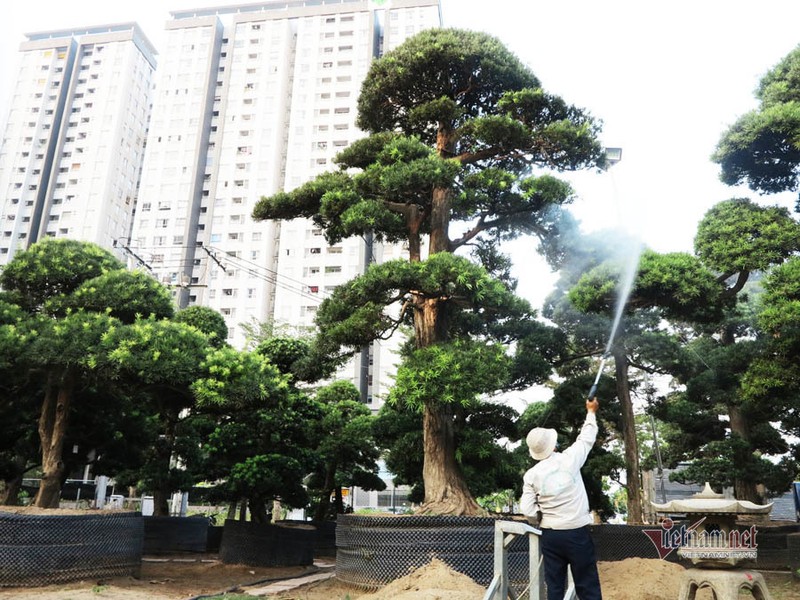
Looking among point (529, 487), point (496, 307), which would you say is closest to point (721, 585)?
point (529, 487)

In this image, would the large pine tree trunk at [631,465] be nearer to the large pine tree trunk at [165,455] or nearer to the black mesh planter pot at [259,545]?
the black mesh planter pot at [259,545]

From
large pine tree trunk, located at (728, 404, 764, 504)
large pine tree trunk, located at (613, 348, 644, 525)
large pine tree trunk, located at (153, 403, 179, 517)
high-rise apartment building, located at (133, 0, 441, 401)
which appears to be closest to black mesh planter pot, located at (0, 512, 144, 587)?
large pine tree trunk, located at (153, 403, 179, 517)

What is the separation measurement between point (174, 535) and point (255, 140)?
3695cm

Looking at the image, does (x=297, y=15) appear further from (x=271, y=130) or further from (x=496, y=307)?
(x=496, y=307)

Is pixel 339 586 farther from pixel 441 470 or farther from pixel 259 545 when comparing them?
pixel 259 545

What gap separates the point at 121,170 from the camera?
162ft

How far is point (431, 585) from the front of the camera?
226 inches

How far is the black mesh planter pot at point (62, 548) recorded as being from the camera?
6.18 meters

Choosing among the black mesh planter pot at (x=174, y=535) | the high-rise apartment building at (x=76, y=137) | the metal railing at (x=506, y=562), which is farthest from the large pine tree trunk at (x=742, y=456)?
the high-rise apartment building at (x=76, y=137)

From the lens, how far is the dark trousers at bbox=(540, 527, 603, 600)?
3462 mm

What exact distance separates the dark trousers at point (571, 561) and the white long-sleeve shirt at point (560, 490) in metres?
0.06

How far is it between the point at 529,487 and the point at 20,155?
57926 millimetres

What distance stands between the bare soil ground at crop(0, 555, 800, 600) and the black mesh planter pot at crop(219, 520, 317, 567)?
287mm

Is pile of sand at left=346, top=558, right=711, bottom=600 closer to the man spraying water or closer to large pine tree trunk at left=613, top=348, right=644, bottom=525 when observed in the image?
the man spraying water
